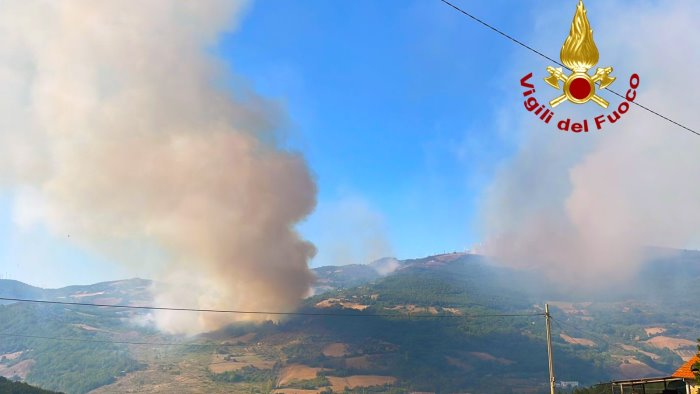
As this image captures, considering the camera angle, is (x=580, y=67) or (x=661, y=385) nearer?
(x=580, y=67)

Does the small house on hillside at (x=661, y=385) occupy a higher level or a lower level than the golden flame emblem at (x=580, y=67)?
lower

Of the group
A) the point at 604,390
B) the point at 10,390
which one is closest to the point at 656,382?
the point at 604,390

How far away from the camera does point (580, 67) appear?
64.2 feet

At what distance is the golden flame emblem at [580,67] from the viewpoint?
19.3m

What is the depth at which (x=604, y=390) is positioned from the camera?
12319cm

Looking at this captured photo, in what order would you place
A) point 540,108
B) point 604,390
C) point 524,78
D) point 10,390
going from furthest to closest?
point 10,390
point 604,390
point 540,108
point 524,78

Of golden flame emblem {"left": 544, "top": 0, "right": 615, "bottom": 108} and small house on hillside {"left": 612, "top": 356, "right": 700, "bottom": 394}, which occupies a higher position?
golden flame emblem {"left": 544, "top": 0, "right": 615, "bottom": 108}

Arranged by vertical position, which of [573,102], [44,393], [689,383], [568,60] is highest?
[568,60]

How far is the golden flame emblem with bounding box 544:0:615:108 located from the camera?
19.3m

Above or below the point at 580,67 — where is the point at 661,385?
below

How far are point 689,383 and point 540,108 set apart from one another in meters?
63.4

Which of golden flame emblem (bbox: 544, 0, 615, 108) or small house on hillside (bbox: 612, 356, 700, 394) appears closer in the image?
golden flame emblem (bbox: 544, 0, 615, 108)

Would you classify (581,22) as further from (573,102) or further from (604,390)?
(604,390)

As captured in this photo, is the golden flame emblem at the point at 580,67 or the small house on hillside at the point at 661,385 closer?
the golden flame emblem at the point at 580,67
